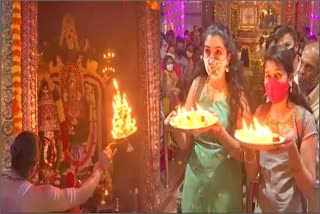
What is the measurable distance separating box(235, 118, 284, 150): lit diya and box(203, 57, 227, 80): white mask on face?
25cm

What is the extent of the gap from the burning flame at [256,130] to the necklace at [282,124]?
0.03 metres

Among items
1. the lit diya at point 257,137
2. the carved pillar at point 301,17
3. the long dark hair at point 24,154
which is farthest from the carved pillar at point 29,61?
the carved pillar at point 301,17

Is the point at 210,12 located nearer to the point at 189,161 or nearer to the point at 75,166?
the point at 189,161

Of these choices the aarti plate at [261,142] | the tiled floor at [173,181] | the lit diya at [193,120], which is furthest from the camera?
the tiled floor at [173,181]

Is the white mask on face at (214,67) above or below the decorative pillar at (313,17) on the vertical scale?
below

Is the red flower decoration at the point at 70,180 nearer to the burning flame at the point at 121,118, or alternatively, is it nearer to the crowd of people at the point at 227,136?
the crowd of people at the point at 227,136

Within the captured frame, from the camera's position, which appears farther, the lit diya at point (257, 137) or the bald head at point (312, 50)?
the bald head at point (312, 50)

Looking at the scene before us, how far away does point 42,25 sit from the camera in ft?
8.44

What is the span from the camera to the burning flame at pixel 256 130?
2.42 meters

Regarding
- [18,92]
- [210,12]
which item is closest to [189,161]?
[210,12]

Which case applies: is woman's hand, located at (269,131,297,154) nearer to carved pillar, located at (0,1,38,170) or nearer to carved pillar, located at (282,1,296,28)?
carved pillar, located at (282,1,296,28)

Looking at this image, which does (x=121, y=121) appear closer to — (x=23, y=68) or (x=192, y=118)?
(x=192, y=118)

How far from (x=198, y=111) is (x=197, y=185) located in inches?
13.9

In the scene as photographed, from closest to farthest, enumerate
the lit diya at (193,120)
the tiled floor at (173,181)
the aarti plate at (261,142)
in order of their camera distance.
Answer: the aarti plate at (261,142), the lit diya at (193,120), the tiled floor at (173,181)
